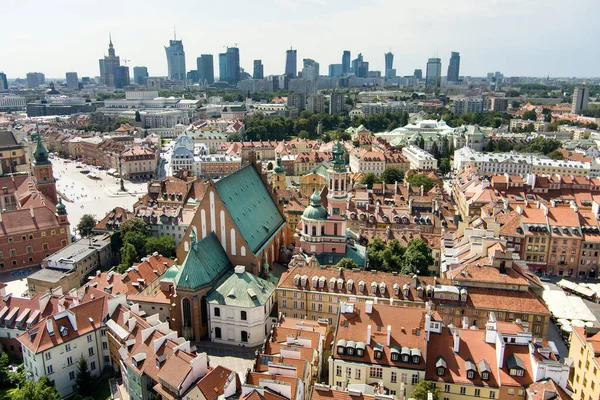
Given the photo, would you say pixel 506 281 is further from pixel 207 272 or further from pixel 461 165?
pixel 461 165

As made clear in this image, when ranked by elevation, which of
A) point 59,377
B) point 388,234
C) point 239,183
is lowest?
point 59,377

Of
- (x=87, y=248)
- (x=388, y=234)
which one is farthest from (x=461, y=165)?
(x=87, y=248)

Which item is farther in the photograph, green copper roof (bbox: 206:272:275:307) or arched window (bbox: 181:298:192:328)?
arched window (bbox: 181:298:192:328)

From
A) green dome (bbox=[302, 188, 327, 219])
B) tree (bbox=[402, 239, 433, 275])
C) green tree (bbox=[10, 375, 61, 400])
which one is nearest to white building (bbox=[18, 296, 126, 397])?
green tree (bbox=[10, 375, 61, 400])

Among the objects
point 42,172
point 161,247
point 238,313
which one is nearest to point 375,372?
point 238,313

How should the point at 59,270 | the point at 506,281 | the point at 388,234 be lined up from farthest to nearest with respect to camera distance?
1. the point at 388,234
2. the point at 59,270
3. the point at 506,281

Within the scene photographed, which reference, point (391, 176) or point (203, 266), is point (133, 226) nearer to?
point (203, 266)

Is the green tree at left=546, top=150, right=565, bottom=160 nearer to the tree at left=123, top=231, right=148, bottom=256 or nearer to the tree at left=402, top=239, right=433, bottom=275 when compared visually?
the tree at left=402, top=239, right=433, bottom=275
